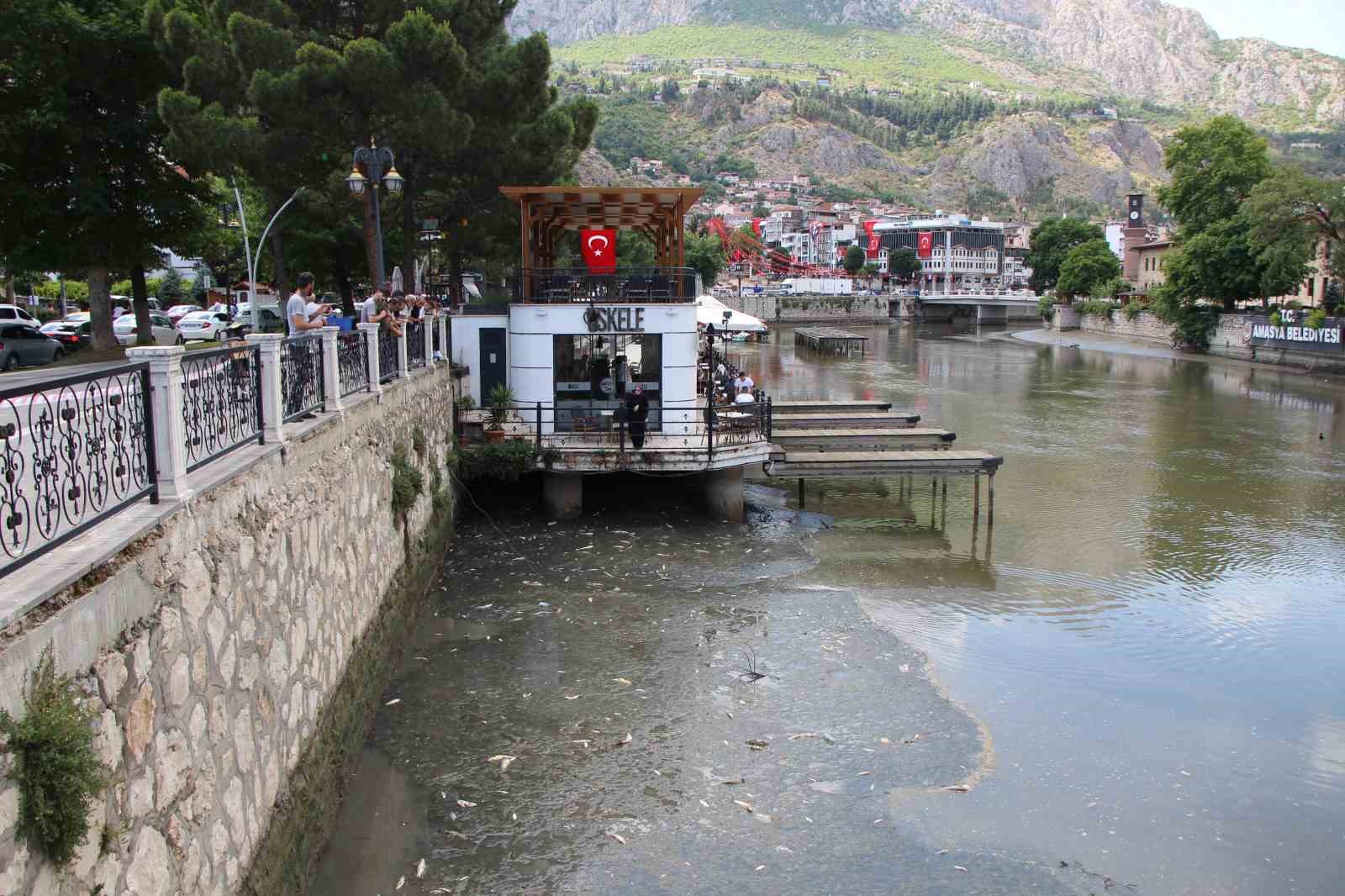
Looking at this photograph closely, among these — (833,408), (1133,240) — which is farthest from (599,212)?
(1133,240)

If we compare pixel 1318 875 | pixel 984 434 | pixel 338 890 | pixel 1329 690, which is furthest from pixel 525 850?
pixel 984 434

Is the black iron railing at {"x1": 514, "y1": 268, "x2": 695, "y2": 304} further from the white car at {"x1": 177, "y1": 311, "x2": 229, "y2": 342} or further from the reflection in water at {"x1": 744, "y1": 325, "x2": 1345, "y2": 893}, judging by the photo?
the white car at {"x1": 177, "y1": 311, "x2": 229, "y2": 342}

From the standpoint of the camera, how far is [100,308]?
25.2 metres

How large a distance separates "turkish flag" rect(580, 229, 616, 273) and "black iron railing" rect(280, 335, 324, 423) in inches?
438

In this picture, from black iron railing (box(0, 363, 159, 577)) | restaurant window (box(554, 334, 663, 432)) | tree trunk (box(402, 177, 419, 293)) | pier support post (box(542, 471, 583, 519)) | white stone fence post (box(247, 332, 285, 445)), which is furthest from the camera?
tree trunk (box(402, 177, 419, 293))

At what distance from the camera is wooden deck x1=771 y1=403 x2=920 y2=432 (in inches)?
1005

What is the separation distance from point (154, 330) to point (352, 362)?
26083 millimetres

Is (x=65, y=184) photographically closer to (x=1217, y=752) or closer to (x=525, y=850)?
(x=525, y=850)

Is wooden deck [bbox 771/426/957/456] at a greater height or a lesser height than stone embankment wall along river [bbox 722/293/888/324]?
lesser

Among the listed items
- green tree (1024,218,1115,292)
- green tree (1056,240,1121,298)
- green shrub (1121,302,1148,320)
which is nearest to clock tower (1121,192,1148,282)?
green tree (1024,218,1115,292)

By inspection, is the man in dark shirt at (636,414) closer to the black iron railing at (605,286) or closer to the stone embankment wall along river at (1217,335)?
the black iron railing at (605,286)

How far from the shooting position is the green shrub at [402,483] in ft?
43.0

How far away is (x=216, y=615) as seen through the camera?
6.37 metres

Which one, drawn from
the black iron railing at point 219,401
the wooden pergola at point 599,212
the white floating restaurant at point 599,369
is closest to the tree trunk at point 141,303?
the wooden pergola at point 599,212
